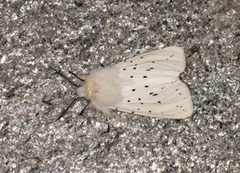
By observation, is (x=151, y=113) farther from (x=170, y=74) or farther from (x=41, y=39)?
(x=41, y=39)

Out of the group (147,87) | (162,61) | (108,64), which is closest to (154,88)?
(147,87)

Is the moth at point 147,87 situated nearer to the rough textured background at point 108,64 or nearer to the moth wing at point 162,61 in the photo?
the moth wing at point 162,61

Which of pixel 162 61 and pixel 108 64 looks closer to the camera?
pixel 162 61

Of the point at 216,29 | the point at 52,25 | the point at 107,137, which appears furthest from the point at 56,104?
the point at 216,29

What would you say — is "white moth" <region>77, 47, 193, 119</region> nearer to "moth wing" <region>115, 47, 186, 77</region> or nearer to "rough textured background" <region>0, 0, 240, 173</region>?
"moth wing" <region>115, 47, 186, 77</region>

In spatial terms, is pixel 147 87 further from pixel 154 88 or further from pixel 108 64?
pixel 108 64

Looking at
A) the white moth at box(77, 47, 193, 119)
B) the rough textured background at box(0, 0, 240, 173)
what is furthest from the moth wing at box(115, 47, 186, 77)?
the rough textured background at box(0, 0, 240, 173)
